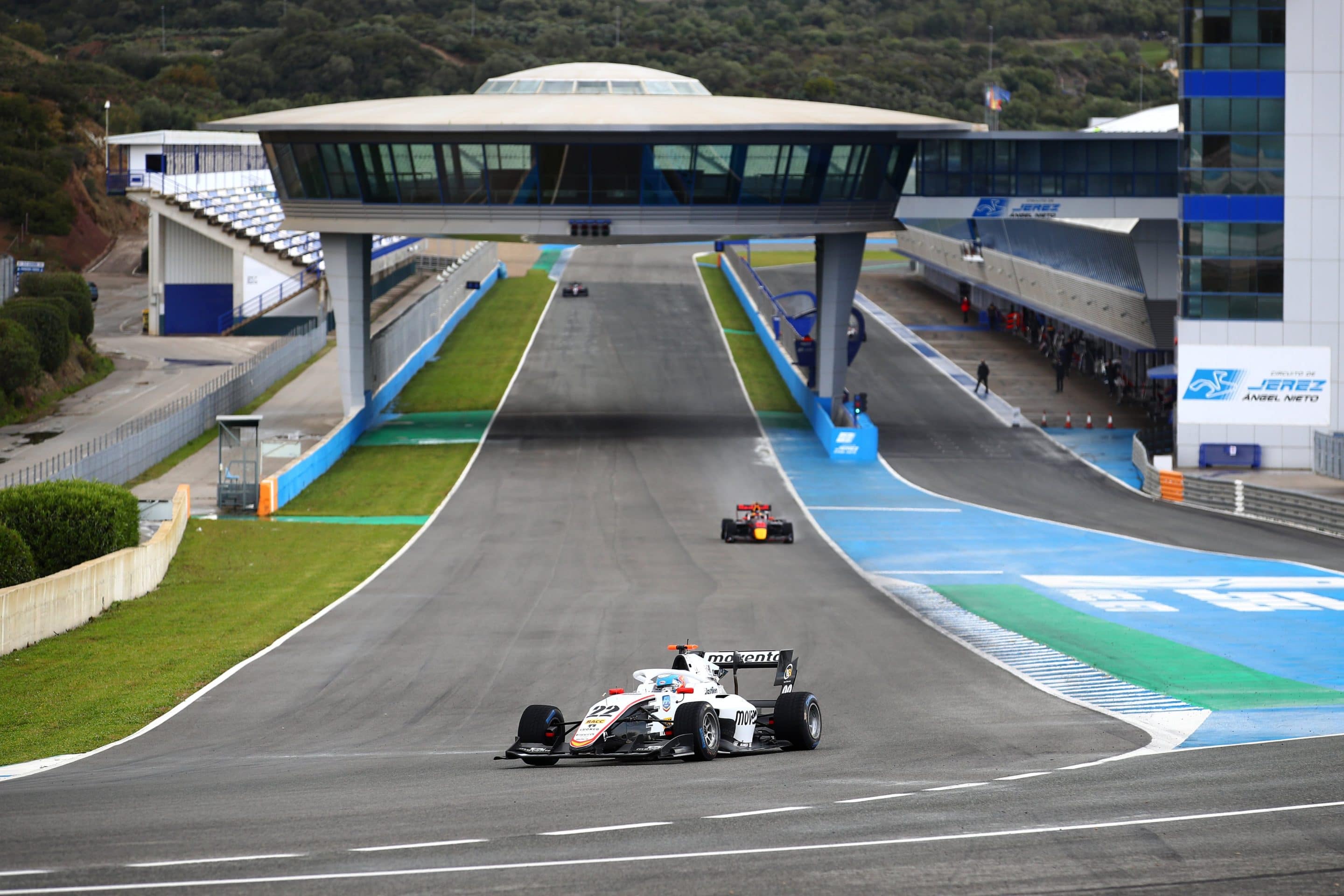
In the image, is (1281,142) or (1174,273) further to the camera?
(1174,273)

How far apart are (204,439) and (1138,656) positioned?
1628 inches

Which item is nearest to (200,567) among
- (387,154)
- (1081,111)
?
(387,154)

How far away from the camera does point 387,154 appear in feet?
182

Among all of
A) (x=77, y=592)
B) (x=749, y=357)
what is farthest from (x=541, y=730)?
(x=749, y=357)

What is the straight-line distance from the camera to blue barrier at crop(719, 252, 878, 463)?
5531 cm

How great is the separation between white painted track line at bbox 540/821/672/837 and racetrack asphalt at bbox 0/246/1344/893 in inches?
2.2

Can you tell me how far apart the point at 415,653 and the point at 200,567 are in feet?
41.9

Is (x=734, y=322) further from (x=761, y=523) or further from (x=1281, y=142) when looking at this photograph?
(x=761, y=523)

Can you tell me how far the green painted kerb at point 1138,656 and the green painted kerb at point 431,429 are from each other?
28.8 metres

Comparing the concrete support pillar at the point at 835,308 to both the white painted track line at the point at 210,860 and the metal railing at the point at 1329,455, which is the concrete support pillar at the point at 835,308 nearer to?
the metal railing at the point at 1329,455

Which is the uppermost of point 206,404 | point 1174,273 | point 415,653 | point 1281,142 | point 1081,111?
point 1081,111

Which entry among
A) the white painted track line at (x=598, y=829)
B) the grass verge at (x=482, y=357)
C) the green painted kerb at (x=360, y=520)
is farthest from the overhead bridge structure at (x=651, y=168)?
the white painted track line at (x=598, y=829)

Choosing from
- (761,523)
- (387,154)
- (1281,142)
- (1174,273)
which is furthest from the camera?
(1174,273)

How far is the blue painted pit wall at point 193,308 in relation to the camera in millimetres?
85938
